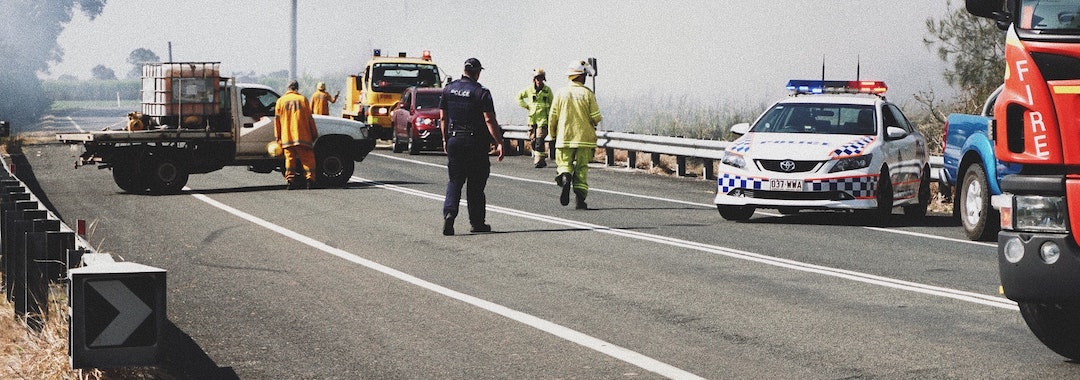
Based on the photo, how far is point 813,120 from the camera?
54.4 feet

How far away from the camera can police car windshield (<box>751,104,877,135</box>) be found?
1638cm

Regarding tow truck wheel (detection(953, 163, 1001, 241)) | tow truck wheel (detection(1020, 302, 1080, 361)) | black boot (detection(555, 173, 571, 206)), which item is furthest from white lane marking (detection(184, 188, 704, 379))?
tow truck wheel (detection(953, 163, 1001, 241))

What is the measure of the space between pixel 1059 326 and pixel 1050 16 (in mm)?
1577

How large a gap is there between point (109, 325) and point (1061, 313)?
15.3 feet

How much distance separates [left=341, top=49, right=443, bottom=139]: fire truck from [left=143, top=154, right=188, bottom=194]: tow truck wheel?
15843mm

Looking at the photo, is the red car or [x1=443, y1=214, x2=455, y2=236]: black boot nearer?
[x1=443, y1=214, x2=455, y2=236]: black boot

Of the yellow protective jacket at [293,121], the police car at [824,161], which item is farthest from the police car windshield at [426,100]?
the police car at [824,161]

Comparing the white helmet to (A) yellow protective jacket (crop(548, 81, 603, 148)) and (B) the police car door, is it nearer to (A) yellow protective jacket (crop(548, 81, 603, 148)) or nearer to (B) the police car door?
(A) yellow protective jacket (crop(548, 81, 603, 148))

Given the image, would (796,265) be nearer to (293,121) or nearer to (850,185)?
(850,185)

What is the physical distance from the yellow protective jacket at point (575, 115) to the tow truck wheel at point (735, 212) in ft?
7.04

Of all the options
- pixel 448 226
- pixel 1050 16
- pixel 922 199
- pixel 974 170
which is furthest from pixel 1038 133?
pixel 922 199

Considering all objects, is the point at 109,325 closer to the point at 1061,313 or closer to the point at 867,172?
the point at 1061,313

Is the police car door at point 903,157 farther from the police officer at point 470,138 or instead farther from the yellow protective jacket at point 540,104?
the yellow protective jacket at point 540,104

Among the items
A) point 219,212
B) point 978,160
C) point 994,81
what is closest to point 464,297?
point 978,160
